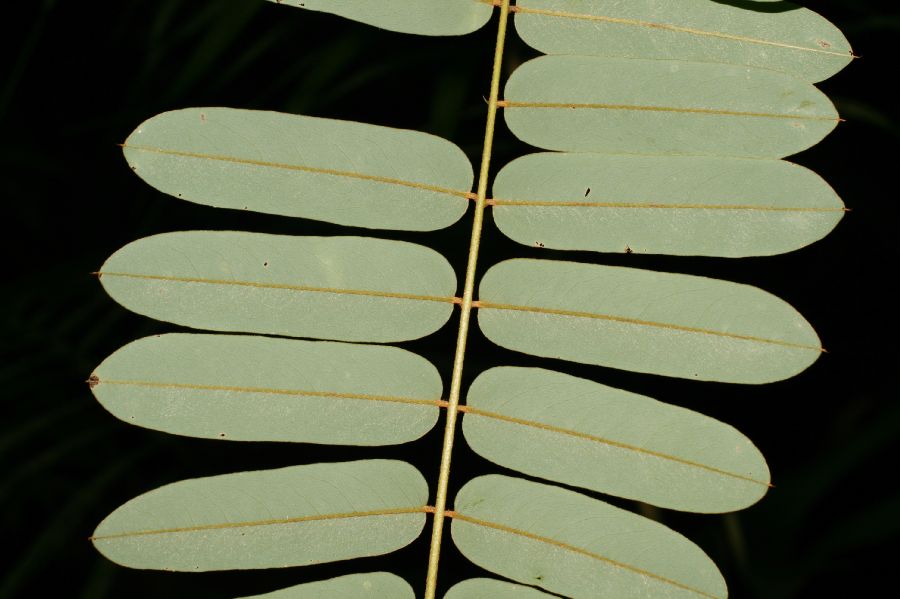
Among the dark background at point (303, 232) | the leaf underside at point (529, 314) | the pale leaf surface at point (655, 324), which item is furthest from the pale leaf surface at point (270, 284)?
the dark background at point (303, 232)

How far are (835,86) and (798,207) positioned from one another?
1567mm

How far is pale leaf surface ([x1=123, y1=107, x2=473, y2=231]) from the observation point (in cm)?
101

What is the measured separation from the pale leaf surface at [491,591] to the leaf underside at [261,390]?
0.19m

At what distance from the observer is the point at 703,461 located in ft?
3.24

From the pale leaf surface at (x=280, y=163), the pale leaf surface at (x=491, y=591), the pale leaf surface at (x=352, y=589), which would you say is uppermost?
the pale leaf surface at (x=280, y=163)

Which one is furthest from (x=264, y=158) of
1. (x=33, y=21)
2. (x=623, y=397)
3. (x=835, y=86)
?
(x=33, y=21)

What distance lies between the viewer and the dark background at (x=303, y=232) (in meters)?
2.19

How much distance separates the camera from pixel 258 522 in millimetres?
988

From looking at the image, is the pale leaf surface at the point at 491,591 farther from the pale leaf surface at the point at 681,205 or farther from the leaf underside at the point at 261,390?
the pale leaf surface at the point at 681,205

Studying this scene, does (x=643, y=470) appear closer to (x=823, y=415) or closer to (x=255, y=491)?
(x=255, y=491)

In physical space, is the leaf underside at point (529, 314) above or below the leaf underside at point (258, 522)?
above

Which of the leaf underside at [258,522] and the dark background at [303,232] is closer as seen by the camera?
the leaf underside at [258,522]

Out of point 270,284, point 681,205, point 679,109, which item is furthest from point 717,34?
point 270,284

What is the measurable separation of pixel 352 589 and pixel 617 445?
1.13 ft
